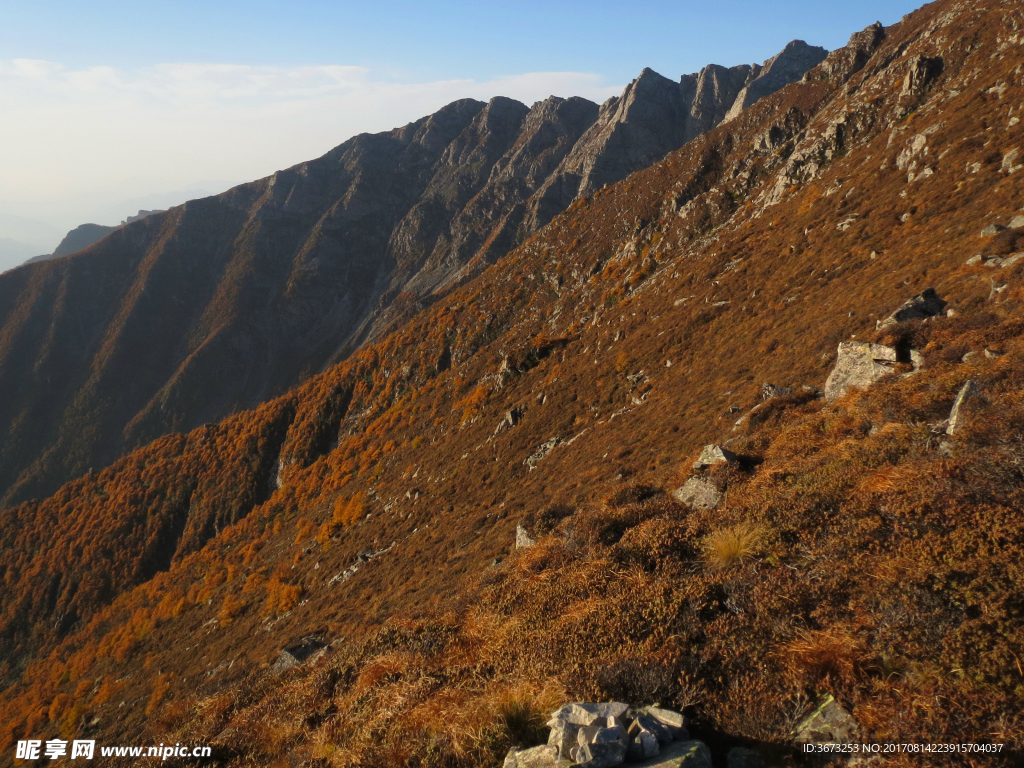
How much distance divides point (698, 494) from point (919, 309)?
12.5m

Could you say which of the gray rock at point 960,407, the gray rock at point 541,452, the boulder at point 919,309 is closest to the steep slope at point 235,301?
the gray rock at point 541,452

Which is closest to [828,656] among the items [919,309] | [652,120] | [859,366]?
[859,366]

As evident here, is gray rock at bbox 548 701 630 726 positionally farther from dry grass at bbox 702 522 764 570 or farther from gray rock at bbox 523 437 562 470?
gray rock at bbox 523 437 562 470

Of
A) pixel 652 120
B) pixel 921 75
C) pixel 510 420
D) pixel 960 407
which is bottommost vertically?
pixel 510 420

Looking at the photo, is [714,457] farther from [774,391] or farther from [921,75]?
[921,75]

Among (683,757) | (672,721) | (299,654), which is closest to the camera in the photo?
(683,757)

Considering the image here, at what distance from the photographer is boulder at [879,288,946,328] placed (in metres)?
15.6

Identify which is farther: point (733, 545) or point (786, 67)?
point (786, 67)

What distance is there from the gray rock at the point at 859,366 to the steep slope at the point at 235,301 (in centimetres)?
13939

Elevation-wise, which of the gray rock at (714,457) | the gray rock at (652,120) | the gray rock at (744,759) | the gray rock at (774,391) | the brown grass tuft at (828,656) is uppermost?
the gray rock at (652,120)

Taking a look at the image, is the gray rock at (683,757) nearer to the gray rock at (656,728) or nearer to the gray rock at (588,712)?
the gray rock at (656,728)

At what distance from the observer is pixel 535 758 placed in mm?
4461

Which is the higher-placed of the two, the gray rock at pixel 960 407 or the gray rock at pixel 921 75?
the gray rock at pixel 921 75

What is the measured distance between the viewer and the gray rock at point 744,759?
4262 mm
